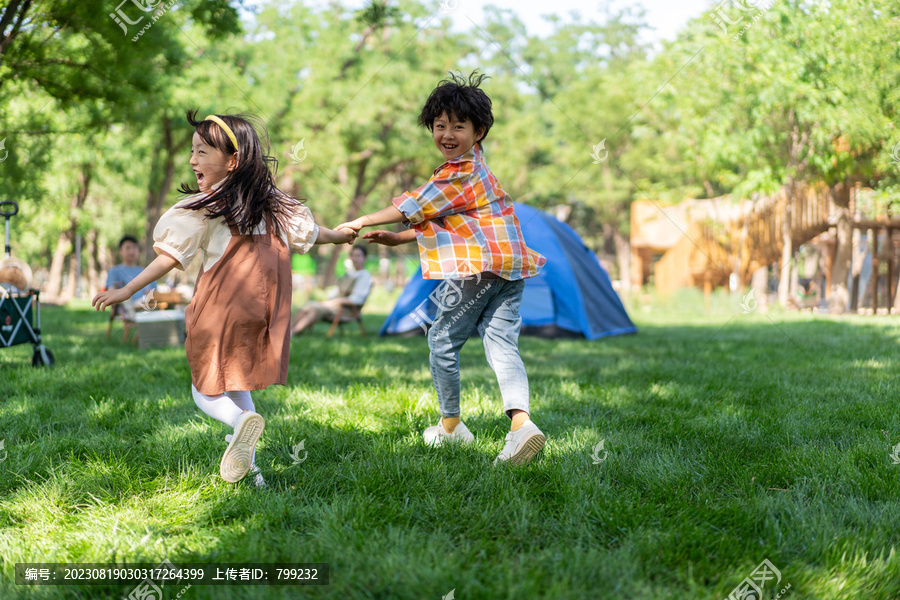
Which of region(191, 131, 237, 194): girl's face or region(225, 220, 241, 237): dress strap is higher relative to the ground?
region(191, 131, 237, 194): girl's face

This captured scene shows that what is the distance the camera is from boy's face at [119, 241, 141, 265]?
7.82 m

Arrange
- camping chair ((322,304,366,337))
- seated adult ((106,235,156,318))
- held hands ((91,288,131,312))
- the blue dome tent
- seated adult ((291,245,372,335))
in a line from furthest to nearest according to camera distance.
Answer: camping chair ((322,304,366,337))
seated adult ((291,245,372,335))
the blue dome tent
seated adult ((106,235,156,318))
held hands ((91,288,131,312))

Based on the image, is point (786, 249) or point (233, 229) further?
point (786, 249)

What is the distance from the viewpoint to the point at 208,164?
247 cm

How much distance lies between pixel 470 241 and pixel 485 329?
0.41 meters

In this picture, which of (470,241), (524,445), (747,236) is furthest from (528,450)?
(747,236)

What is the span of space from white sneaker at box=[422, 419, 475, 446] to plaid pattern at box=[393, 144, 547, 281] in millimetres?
743

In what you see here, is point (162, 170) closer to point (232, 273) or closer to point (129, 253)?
point (129, 253)

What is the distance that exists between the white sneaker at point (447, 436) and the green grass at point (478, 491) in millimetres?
70

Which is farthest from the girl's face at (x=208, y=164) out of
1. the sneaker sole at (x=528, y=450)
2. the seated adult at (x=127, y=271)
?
the seated adult at (x=127, y=271)

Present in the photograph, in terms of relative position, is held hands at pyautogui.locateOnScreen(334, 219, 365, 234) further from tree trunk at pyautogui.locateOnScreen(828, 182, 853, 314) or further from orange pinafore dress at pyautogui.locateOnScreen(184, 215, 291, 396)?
tree trunk at pyautogui.locateOnScreen(828, 182, 853, 314)

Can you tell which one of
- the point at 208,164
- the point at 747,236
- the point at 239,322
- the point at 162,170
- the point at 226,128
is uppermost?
the point at 162,170

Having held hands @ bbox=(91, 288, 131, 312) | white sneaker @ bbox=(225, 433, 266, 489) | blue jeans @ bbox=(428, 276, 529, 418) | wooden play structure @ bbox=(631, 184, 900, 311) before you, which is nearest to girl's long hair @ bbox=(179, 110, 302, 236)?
held hands @ bbox=(91, 288, 131, 312)

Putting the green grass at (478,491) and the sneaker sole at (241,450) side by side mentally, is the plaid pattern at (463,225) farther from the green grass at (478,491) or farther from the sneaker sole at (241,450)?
the sneaker sole at (241,450)
